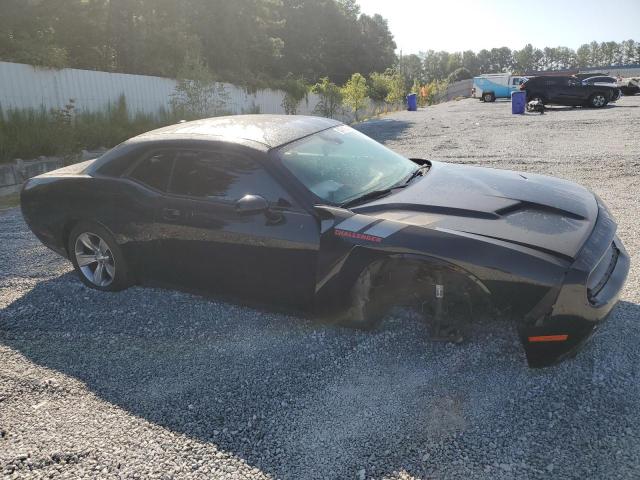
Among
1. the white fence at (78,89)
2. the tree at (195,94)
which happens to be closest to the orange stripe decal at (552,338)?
the white fence at (78,89)

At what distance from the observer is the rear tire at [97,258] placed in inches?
169

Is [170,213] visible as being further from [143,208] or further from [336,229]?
[336,229]

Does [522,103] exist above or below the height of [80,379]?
above

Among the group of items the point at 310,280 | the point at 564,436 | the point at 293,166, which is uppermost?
the point at 293,166

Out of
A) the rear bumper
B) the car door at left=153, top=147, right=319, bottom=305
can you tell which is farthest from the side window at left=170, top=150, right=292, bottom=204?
the rear bumper

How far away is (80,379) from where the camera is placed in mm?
3295

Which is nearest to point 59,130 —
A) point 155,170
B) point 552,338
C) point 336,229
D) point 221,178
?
point 155,170

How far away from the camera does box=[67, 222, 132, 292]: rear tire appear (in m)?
4.29

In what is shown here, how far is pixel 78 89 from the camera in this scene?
42.4 feet

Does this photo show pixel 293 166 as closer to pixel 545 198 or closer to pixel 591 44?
pixel 545 198

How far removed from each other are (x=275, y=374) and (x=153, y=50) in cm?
1854

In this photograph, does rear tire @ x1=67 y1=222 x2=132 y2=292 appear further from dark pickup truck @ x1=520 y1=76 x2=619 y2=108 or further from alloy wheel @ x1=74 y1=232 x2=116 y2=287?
dark pickup truck @ x1=520 y1=76 x2=619 y2=108

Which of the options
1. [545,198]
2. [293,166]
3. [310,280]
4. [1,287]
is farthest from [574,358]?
[1,287]

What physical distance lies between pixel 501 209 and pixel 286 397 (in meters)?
1.77
